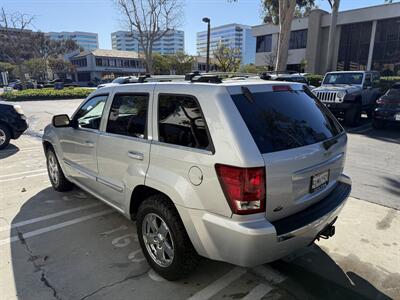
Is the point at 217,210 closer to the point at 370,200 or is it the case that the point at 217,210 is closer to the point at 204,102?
the point at 204,102

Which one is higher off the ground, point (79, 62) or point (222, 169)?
point (79, 62)

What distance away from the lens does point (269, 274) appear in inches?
118

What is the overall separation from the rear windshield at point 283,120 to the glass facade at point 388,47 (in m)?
31.4

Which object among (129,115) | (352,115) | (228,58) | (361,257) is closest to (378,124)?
(352,115)

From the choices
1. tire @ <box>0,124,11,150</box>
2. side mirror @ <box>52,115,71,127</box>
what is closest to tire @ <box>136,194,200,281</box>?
side mirror @ <box>52,115,71,127</box>

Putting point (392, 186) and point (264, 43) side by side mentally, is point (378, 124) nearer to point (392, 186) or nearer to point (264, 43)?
point (392, 186)

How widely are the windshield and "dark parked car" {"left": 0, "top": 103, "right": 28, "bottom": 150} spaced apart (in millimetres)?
11288

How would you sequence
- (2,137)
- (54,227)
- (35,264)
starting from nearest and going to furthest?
(35,264)
(54,227)
(2,137)

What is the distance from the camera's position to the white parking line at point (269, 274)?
9.57ft

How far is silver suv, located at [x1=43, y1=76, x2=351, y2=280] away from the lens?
2252mm

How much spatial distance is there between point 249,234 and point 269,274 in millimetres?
1072

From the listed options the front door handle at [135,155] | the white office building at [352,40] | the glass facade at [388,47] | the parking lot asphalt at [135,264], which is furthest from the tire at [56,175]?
the white office building at [352,40]

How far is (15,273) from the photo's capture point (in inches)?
119

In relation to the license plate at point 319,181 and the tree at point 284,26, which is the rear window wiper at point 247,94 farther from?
the tree at point 284,26
